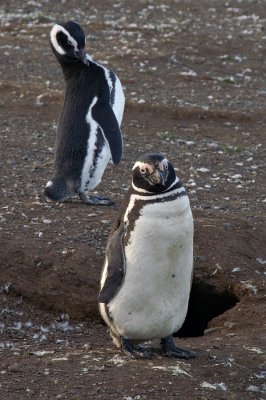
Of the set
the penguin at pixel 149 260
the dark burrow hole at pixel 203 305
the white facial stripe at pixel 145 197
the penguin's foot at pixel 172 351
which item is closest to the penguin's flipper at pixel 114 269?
the penguin at pixel 149 260

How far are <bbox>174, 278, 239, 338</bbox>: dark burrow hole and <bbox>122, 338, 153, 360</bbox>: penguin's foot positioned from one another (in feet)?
4.44

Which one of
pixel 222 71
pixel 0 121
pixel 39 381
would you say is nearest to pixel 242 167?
pixel 0 121

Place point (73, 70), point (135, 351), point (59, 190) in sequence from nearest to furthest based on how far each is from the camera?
point (135, 351) < point (59, 190) < point (73, 70)

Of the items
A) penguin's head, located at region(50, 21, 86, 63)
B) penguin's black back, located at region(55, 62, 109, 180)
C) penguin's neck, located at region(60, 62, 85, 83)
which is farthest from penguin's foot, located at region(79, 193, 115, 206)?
penguin's head, located at region(50, 21, 86, 63)

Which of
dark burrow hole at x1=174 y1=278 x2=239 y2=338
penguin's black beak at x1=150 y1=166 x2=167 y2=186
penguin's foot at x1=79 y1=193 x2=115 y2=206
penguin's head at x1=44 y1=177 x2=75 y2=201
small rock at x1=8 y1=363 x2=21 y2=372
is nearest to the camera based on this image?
penguin's black beak at x1=150 y1=166 x2=167 y2=186

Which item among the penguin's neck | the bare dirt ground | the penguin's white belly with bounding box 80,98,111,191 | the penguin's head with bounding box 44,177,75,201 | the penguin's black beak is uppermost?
the penguin's black beak

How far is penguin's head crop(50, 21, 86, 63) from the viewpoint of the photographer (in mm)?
6895

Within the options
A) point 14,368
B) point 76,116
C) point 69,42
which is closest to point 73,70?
point 69,42

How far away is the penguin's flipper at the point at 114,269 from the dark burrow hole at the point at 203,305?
1.54 metres

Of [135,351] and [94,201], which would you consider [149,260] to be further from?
[94,201]

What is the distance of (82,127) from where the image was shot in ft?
22.4

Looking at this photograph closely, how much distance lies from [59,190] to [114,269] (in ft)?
7.62

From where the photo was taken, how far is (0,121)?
31.3 ft

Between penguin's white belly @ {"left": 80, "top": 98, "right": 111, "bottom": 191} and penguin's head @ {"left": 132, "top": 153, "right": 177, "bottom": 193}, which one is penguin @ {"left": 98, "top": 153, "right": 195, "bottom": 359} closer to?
penguin's head @ {"left": 132, "top": 153, "right": 177, "bottom": 193}
